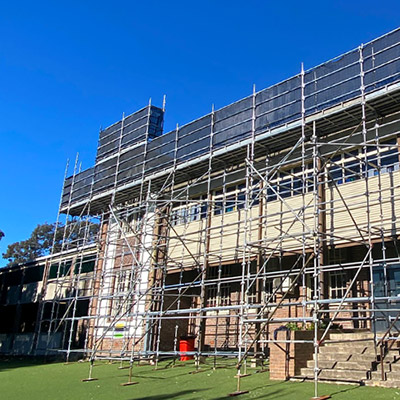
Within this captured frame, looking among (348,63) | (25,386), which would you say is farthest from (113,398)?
(348,63)

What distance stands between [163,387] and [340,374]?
3.90 m

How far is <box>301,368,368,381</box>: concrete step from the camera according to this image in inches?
353

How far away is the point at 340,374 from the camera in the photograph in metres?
9.25

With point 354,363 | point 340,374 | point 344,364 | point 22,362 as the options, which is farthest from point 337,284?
point 22,362

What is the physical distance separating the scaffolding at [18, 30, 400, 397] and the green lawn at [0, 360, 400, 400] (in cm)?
70

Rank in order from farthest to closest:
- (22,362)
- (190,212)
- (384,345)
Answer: (22,362) → (190,212) → (384,345)

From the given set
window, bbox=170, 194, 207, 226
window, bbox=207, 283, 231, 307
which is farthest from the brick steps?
window, bbox=170, 194, 207, 226

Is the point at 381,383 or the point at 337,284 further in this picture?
the point at 337,284

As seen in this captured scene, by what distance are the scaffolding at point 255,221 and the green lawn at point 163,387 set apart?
2.28 feet

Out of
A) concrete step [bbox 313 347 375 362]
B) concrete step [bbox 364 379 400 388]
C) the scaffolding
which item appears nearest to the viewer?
concrete step [bbox 364 379 400 388]

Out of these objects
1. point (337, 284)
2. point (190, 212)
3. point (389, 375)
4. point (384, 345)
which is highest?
point (190, 212)

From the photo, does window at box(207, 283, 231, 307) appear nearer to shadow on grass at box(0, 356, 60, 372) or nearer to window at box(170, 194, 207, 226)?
window at box(170, 194, 207, 226)

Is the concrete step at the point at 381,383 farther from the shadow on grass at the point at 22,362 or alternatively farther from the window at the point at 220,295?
the shadow on grass at the point at 22,362

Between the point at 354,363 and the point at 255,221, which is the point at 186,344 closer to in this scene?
the point at 255,221
